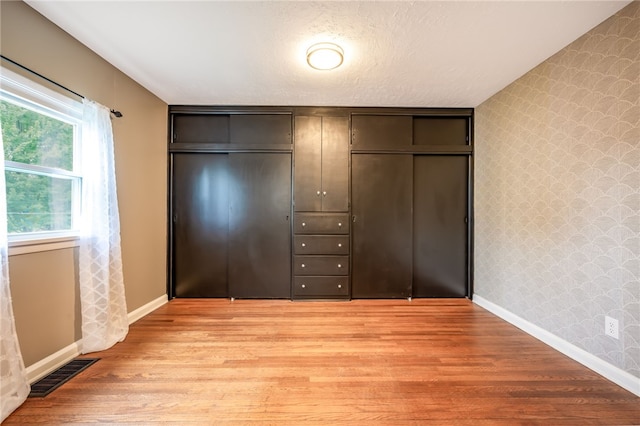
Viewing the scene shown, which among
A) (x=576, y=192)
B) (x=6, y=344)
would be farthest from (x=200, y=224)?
(x=576, y=192)

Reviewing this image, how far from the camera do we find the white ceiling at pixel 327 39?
157 centimetres

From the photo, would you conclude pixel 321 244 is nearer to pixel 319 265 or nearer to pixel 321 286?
pixel 319 265

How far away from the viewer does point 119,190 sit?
7.63 feet

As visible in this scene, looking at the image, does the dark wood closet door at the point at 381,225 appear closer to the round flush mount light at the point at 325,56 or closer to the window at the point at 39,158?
the round flush mount light at the point at 325,56

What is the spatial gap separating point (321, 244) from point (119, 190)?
2.05 m

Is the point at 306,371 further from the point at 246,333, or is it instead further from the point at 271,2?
the point at 271,2

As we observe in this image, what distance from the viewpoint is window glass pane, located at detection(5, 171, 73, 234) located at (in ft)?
5.17

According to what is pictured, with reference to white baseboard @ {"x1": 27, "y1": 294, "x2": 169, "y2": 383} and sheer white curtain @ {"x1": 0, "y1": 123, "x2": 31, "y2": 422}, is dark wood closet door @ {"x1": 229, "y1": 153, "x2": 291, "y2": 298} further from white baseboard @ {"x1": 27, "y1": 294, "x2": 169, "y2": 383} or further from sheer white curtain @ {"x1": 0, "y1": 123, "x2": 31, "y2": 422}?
sheer white curtain @ {"x1": 0, "y1": 123, "x2": 31, "y2": 422}

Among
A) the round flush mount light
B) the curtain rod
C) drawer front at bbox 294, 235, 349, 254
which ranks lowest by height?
drawer front at bbox 294, 235, 349, 254

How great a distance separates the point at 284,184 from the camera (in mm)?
3080

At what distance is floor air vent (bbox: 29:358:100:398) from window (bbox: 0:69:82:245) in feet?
2.90

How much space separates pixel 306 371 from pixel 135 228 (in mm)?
2111

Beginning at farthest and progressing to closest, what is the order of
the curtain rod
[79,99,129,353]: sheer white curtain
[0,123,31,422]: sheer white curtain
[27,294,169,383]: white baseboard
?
[79,99,129,353]: sheer white curtain → [27,294,169,383]: white baseboard → the curtain rod → [0,123,31,422]: sheer white curtain

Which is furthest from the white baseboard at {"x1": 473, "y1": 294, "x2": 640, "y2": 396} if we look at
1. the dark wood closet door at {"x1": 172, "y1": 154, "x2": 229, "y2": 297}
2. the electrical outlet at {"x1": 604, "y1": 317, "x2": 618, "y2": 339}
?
the dark wood closet door at {"x1": 172, "y1": 154, "x2": 229, "y2": 297}
